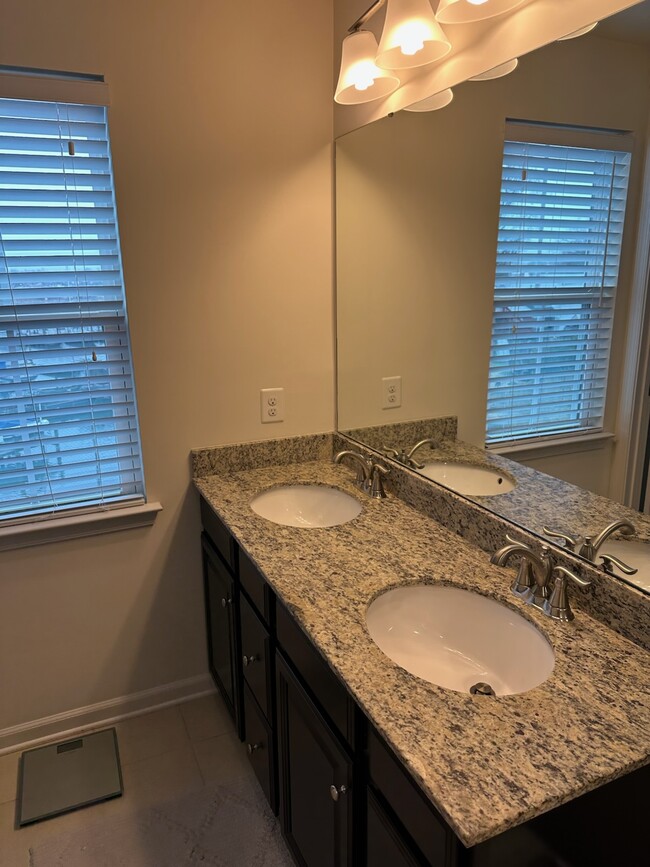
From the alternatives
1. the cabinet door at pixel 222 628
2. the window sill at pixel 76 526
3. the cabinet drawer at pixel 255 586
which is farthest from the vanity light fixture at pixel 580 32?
the window sill at pixel 76 526

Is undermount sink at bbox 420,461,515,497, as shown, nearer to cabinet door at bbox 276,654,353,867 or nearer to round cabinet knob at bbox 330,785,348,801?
cabinet door at bbox 276,654,353,867

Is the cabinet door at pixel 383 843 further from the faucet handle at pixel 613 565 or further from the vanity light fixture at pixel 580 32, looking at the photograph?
the vanity light fixture at pixel 580 32

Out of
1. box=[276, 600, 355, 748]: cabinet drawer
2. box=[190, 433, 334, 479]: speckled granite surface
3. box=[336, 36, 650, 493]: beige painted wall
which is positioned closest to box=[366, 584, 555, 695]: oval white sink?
box=[276, 600, 355, 748]: cabinet drawer

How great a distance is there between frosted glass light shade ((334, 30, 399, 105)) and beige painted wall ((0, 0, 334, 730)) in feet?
1.14

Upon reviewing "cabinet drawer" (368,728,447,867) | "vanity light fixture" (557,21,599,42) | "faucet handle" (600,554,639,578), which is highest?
"vanity light fixture" (557,21,599,42)

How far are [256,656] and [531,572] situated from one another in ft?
2.64

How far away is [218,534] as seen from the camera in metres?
1.95

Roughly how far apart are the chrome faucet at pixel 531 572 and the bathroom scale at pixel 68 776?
1.47 m

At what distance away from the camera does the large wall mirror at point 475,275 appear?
3.80 ft

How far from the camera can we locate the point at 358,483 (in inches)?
79.8

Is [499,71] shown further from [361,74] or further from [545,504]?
[545,504]

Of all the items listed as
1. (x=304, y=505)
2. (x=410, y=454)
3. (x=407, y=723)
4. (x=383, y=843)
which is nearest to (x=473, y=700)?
(x=407, y=723)

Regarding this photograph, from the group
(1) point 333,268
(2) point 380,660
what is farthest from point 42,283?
(2) point 380,660

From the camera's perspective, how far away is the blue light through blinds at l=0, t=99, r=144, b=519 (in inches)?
68.4
